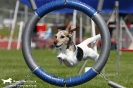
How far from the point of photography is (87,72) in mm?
7043

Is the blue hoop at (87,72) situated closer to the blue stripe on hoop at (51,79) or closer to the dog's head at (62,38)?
the blue stripe on hoop at (51,79)

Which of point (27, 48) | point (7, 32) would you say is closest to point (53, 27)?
point (7, 32)

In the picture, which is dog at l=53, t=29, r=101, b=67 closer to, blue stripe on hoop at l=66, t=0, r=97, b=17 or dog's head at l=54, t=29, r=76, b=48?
dog's head at l=54, t=29, r=76, b=48

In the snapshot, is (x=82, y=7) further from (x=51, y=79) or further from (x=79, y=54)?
(x=79, y=54)

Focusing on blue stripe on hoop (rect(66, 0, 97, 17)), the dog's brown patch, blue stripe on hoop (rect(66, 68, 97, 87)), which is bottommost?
blue stripe on hoop (rect(66, 68, 97, 87))

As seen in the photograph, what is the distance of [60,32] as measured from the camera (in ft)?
28.0

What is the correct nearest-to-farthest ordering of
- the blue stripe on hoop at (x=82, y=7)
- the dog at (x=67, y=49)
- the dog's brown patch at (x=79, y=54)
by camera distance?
the blue stripe on hoop at (x=82, y=7) → the dog at (x=67, y=49) → the dog's brown patch at (x=79, y=54)

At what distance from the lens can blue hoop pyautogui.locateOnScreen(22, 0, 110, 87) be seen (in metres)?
7.02

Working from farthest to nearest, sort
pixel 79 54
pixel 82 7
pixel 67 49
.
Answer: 1. pixel 79 54
2. pixel 67 49
3. pixel 82 7

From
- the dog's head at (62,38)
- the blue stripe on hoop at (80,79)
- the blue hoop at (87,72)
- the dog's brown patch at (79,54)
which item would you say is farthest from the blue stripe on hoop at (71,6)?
the dog's brown patch at (79,54)

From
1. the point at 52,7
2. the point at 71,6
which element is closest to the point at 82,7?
the point at 71,6

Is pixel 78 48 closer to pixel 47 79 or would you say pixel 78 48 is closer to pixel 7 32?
pixel 47 79

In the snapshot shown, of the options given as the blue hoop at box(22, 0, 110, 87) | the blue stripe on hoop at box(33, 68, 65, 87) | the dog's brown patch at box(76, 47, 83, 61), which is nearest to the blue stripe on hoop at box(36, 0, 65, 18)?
the blue hoop at box(22, 0, 110, 87)

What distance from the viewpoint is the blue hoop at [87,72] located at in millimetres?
7020
